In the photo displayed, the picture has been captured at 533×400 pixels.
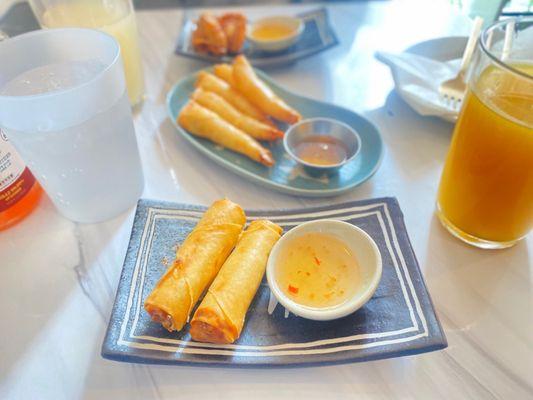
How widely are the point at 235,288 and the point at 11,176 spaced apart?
0.53m


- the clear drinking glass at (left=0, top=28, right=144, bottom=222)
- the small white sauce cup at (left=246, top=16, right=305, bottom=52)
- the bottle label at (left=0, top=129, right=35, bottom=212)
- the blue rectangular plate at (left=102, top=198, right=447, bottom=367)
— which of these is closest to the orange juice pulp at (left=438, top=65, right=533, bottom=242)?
the blue rectangular plate at (left=102, top=198, right=447, bottom=367)

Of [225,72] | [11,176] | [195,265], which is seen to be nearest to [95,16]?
[225,72]

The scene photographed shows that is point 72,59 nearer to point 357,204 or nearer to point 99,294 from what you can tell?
point 99,294

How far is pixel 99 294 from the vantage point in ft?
2.61

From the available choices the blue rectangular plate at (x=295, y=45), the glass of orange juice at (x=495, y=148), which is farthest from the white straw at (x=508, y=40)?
the blue rectangular plate at (x=295, y=45)

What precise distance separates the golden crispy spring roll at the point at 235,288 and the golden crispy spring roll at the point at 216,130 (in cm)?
32

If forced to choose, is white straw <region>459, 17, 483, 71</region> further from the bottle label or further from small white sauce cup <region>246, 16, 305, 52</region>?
the bottle label

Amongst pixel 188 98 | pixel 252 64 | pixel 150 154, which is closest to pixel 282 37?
pixel 252 64

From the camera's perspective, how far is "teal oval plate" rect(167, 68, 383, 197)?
0.98 meters

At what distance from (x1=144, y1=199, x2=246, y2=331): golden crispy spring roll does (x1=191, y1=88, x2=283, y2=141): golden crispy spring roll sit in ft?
1.16

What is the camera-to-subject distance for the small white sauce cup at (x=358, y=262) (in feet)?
2.15

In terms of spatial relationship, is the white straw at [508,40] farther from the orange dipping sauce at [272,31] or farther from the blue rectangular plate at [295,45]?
the orange dipping sauce at [272,31]

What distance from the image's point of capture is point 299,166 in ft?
3.43

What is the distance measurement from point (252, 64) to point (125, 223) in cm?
72
